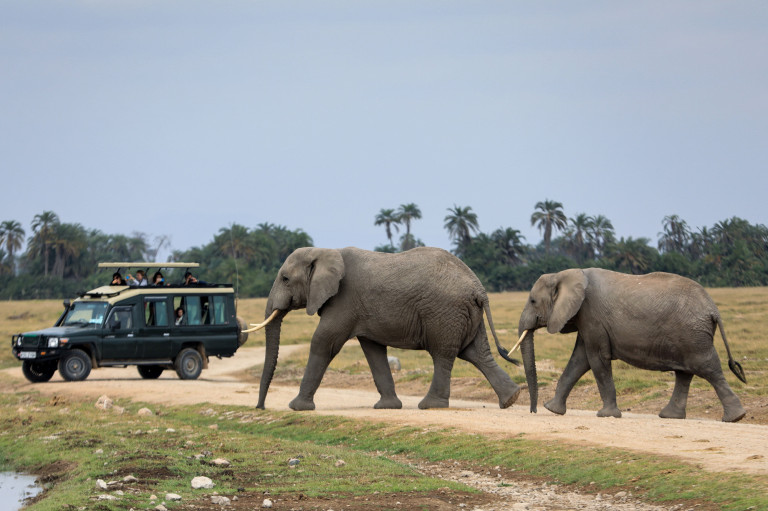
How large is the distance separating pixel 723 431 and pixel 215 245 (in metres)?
96.7

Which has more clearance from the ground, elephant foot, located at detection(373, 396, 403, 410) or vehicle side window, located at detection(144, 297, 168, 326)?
vehicle side window, located at detection(144, 297, 168, 326)

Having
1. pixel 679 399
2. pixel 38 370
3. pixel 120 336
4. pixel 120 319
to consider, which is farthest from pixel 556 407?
A: pixel 38 370

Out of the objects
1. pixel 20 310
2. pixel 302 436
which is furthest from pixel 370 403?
pixel 20 310

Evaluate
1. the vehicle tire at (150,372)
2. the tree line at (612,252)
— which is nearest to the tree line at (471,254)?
the tree line at (612,252)

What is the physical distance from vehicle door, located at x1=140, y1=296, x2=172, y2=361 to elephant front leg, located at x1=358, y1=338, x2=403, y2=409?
9244 mm

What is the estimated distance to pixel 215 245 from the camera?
108000mm

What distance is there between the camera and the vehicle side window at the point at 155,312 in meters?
26.9

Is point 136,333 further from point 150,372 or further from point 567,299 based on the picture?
point 567,299

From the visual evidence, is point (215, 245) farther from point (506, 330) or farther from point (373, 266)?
point (373, 266)

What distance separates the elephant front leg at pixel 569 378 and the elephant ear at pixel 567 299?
539 mm

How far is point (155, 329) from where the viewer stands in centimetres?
2688

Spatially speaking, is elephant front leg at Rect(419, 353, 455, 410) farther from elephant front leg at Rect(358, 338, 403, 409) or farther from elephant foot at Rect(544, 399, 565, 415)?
elephant foot at Rect(544, 399, 565, 415)

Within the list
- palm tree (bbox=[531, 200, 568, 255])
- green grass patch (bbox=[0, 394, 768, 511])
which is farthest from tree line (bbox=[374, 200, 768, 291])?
Result: green grass patch (bbox=[0, 394, 768, 511])

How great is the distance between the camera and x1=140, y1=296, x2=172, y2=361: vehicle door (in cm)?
2678
